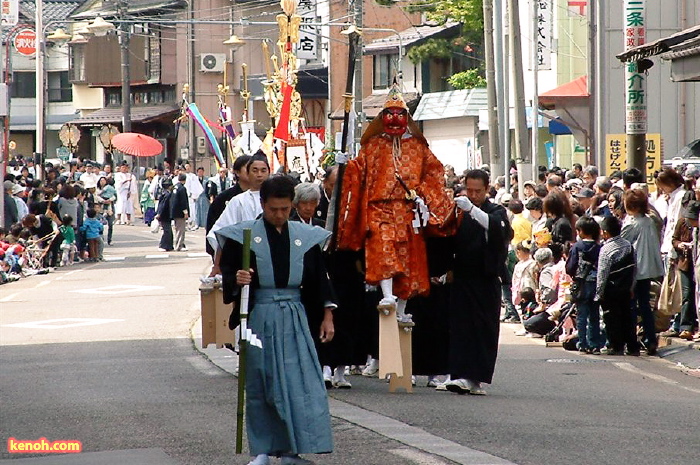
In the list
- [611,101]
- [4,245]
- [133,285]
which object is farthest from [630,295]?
[611,101]

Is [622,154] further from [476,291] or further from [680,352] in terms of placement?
[476,291]

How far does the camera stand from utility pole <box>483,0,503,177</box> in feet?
84.4

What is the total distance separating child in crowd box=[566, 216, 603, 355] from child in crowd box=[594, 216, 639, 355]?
14 centimetres

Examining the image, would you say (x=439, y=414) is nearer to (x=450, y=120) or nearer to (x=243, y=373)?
(x=243, y=373)

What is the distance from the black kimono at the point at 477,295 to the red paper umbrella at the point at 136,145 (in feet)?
107

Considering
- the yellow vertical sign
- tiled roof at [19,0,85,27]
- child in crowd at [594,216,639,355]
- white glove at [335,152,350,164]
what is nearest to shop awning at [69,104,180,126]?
tiled roof at [19,0,85,27]

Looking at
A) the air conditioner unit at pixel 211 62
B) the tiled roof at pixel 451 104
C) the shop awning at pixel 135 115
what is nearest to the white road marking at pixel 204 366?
the tiled roof at pixel 451 104

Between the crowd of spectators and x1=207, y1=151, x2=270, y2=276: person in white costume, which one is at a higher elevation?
x1=207, y1=151, x2=270, y2=276: person in white costume

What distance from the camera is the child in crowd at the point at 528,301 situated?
675 inches

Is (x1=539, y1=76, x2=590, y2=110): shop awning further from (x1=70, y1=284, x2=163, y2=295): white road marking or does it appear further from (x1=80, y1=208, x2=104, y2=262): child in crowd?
(x1=70, y1=284, x2=163, y2=295): white road marking

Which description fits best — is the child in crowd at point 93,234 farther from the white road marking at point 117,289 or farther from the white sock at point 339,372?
the white sock at point 339,372

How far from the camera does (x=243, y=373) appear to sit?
7.54m

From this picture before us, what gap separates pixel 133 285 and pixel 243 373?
16296 mm

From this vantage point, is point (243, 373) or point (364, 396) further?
point (364, 396)
